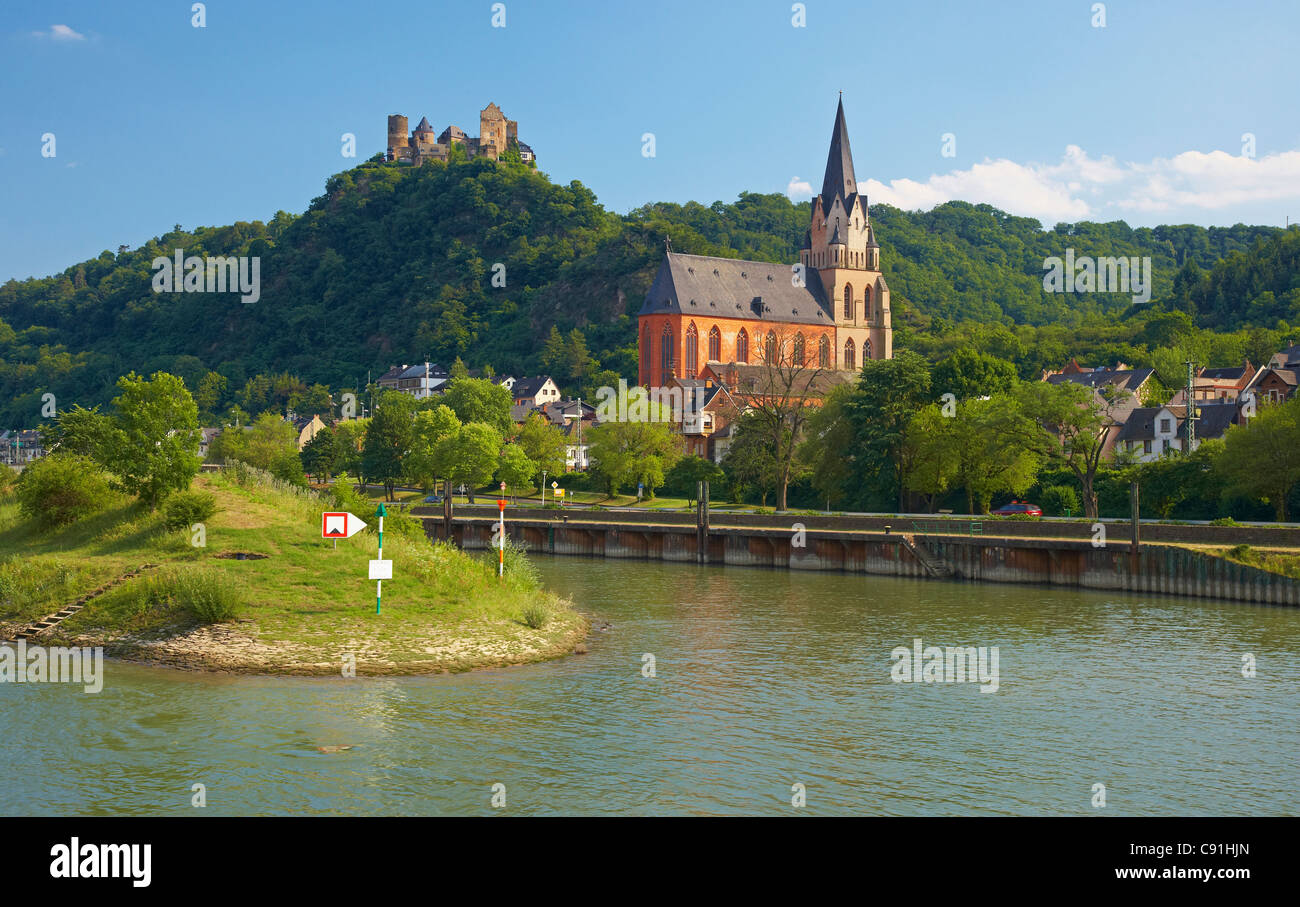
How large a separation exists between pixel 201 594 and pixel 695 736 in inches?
489

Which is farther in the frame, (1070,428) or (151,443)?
(1070,428)

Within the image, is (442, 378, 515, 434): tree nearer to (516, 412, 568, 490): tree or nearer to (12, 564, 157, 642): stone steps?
(516, 412, 568, 490): tree

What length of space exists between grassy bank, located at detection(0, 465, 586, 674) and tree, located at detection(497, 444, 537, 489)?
1892 inches

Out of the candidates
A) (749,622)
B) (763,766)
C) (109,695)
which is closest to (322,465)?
(749,622)

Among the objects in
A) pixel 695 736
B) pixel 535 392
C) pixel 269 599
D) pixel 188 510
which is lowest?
pixel 695 736

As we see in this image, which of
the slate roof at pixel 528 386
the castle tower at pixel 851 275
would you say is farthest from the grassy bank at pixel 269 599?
the castle tower at pixel 851 275

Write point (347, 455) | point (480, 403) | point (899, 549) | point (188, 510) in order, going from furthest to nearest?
1. point (480, 403)
2. point (347, 455)
3. point (899, 549)
4. point (188, 510)

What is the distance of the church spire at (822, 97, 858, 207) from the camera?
142125mm

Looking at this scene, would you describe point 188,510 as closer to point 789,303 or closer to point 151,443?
point 151,443

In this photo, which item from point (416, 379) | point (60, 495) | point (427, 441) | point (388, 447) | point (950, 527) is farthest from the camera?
point (416, 379)

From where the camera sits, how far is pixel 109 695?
22.5 meters

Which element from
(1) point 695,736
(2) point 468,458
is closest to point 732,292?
(2) point 468,458

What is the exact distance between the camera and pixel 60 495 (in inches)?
1394
